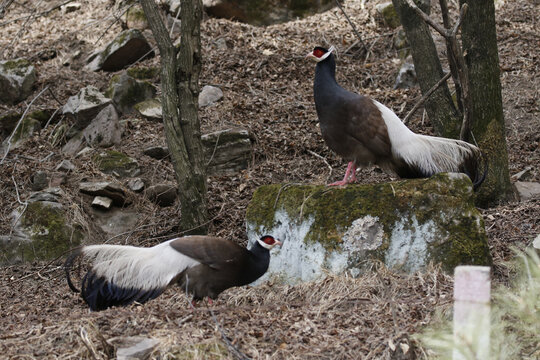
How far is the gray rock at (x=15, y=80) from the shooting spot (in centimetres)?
955

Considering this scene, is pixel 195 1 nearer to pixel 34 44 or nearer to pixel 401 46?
pixel 401 46

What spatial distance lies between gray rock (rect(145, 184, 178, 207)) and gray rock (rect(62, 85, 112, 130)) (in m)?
1.98

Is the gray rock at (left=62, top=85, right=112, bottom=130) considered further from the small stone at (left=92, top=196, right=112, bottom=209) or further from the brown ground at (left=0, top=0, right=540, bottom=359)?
the small stone at (left=92, top=196, right=112, bottom=209)

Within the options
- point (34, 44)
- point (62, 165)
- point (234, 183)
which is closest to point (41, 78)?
point (34, 44)

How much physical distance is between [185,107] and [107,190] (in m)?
1.51

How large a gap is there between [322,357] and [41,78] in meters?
8.12

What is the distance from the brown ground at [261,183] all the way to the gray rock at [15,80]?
23 cm

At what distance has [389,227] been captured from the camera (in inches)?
193

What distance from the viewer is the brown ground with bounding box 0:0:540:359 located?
368cm

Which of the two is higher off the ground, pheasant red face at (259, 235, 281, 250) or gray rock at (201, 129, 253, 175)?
pheasant red face at (259, 235, 281, 250)

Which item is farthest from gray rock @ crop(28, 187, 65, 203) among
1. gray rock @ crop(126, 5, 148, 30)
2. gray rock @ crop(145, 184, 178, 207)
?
gray rock @ crop(126, 5, 148, 30)

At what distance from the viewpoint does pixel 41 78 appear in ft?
33.0

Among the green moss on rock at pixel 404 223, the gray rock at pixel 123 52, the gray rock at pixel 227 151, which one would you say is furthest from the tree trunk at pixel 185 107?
the gray rock at pixel 123 52

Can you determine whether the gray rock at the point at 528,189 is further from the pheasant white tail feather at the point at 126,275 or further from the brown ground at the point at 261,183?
the pheasant white tail feather at the point at 126,275
